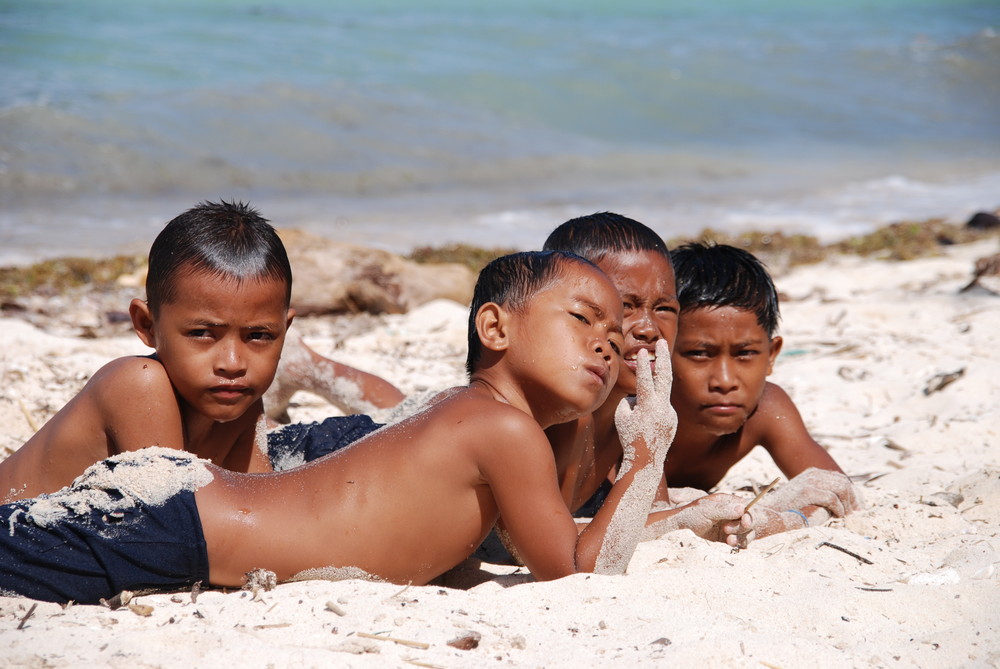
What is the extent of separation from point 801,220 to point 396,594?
29.6 ft

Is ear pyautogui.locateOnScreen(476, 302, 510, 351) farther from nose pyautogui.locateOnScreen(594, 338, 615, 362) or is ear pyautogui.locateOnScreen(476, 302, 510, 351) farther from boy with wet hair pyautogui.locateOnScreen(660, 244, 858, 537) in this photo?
boy with wet hair pyautogui.locateOnScreen(660, 244, 858, 537)

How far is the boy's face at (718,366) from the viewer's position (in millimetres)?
3496

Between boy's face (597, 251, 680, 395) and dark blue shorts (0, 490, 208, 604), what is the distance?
55.1 inches

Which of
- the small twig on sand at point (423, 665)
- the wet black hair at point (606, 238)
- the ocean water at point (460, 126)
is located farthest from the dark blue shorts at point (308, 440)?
the ocean water at point (460, 126)

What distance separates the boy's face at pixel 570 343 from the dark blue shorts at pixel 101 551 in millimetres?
981

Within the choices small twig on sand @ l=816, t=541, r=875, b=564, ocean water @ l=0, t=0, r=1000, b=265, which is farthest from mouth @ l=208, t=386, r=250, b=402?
ocean water @ l=0, t=0, r=1000, b=265

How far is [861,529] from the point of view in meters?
3.24

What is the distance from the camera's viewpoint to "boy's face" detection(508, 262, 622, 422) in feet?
8.80

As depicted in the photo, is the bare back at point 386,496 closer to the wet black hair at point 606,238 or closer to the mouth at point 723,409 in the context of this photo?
the wet black hair at point 606,238

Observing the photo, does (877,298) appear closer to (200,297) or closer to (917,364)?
(917,364)

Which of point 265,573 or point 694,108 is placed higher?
point 694,108

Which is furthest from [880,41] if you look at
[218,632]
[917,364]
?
[218,632]

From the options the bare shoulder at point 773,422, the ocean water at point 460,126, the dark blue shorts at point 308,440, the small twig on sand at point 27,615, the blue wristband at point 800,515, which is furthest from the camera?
the ocean water at point 460,126

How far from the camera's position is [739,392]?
3.49 meters
